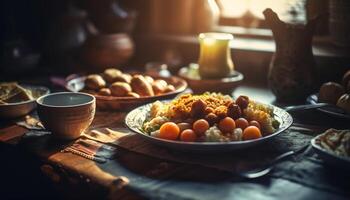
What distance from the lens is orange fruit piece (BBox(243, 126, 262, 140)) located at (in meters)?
0.99

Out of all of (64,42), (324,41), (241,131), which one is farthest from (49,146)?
(324,41)

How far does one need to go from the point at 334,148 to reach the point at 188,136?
1.10 feet

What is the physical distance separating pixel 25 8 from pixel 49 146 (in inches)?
53.6

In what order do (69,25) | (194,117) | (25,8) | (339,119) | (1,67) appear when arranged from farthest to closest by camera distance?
(25,8), (69,25), (1,67), (339,119), (194,117)

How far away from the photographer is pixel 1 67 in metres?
1.72

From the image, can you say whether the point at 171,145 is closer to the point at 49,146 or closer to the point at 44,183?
the point at 49,146

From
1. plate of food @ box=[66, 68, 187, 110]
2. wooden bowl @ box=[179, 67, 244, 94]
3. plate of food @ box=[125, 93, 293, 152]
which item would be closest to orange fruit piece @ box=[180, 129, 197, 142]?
plate of food @ box=[125, 93, 293, 152]

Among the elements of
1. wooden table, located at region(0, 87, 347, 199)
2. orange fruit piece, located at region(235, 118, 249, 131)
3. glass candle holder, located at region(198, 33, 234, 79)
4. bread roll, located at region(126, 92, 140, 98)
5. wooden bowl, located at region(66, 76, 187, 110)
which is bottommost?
wooden table, located at region(0, 87, 347, 199)

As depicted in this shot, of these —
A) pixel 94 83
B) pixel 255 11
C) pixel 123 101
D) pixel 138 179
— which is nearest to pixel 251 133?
pixel 138 179

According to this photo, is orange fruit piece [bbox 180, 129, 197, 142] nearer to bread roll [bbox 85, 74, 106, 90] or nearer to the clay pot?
bread roll [bbox 85, 74, 106, 90]

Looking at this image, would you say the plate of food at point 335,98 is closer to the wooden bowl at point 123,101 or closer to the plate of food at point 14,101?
the wooden bowl at point 123,101

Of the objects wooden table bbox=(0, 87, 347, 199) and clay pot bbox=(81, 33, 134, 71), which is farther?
clay pot bbox=(81, 33, 134, 71)

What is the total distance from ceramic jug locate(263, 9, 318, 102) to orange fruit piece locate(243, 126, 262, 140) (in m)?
0.46

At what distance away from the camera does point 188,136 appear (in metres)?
0.99
